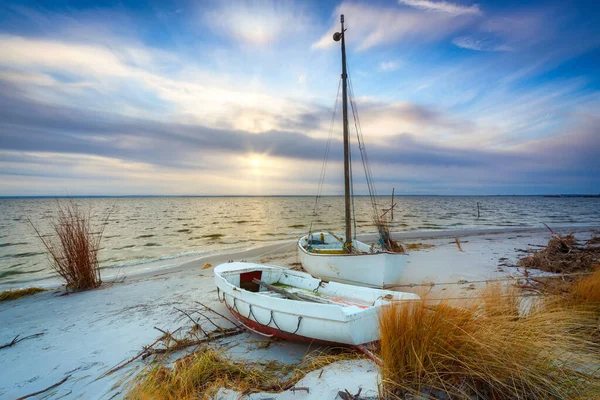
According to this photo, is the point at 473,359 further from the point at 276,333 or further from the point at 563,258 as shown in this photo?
the point at 563,258

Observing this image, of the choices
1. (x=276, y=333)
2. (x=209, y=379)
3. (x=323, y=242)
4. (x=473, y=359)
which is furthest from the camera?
(x=323, y=242)

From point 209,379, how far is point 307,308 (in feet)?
6.19

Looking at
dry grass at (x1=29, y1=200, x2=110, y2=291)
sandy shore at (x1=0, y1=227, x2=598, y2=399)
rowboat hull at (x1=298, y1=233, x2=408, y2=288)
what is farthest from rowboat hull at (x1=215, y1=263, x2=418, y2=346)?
dry grass at (x1=29, y1=200, x2=110, y2=291)

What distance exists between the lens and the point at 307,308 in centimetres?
495

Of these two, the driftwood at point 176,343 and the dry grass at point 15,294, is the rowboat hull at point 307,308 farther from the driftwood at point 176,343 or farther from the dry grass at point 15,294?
the dry grass at point 15,294

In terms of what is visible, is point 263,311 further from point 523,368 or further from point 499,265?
point 499,265

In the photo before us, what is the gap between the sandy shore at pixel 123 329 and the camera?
13.7 feet

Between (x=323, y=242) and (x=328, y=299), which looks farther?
(x=323, y=242)

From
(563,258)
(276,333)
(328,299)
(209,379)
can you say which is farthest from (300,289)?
(563,258)

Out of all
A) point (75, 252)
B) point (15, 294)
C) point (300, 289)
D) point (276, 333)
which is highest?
point (75, 252)

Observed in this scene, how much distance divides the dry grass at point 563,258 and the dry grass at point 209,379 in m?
8.25

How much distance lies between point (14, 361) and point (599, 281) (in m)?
10.3

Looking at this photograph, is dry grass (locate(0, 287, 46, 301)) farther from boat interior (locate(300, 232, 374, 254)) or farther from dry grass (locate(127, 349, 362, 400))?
boat interior (locate(300, 232, 374, 254))

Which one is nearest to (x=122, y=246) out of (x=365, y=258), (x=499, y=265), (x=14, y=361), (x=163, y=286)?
(x=163, y=286)
